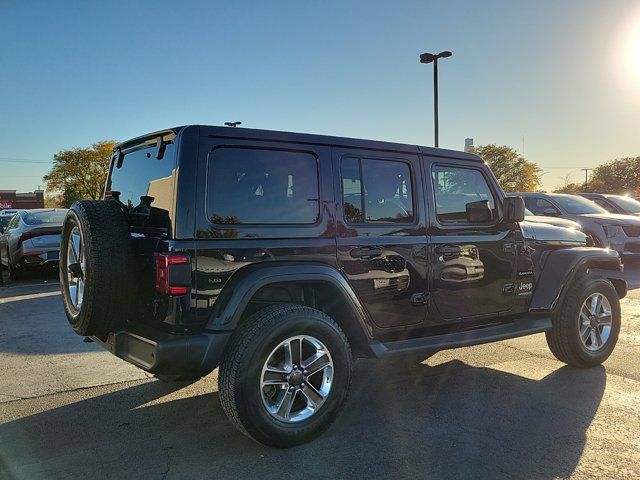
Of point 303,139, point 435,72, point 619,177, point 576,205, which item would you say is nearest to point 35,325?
point 303,139

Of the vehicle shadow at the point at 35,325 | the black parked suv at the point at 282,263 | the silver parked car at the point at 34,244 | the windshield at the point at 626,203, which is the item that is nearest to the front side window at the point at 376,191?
the black parked suv at the point at 282,263

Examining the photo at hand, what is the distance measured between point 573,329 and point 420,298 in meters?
1.72

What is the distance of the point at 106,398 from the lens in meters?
4.18

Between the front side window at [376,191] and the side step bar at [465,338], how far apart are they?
0.88m

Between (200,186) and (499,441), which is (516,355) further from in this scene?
(200,186)

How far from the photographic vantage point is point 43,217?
11.1 meters

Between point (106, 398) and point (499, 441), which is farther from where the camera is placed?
point (106, 398)

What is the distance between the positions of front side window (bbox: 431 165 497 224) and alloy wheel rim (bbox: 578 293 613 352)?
1.34m

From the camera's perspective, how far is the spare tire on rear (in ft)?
10.2

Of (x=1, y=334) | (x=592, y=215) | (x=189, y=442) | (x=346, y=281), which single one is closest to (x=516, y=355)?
(x=346, y=281)

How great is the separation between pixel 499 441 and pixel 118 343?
2.44 m

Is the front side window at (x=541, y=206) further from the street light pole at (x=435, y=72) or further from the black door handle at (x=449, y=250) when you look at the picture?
the street light pole at (x=435, y=72)

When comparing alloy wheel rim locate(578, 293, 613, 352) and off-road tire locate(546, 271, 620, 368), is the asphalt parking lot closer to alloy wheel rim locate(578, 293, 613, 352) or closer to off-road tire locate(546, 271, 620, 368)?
off-road tire locate(546, 271, 620, 368)

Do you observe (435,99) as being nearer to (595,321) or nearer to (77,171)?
(595,321)
